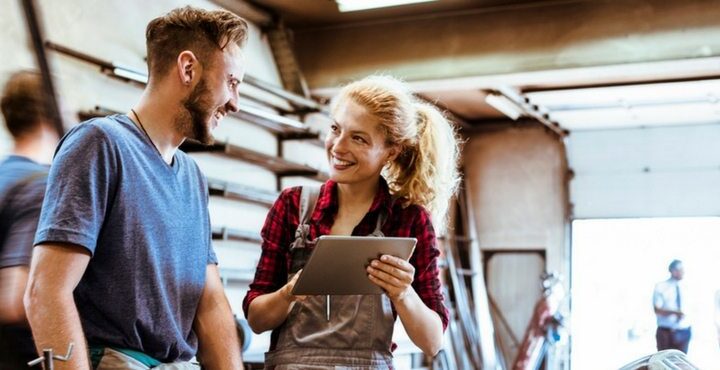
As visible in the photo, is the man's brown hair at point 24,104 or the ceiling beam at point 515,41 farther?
the ceiling beam at point 515,41

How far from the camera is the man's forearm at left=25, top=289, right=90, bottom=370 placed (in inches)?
71.4

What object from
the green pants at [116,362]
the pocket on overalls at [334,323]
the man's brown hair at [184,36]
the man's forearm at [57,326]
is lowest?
the green pants at [116,362]

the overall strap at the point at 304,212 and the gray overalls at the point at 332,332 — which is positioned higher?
the overall strap at the point at 304,212

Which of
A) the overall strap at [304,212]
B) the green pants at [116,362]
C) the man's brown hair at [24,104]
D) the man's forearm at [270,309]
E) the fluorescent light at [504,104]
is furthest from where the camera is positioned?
the fluorescent light at [504,104]

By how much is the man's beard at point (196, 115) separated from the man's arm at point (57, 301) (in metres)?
0.41

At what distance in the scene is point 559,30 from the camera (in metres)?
6.45

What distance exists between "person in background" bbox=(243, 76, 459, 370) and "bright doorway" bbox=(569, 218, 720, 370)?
7868mm

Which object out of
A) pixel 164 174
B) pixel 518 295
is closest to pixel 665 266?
pixel 518 295

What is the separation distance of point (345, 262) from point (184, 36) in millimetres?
674

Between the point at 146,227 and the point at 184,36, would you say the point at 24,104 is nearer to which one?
the point at 184,36

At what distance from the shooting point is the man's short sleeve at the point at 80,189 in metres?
1.86

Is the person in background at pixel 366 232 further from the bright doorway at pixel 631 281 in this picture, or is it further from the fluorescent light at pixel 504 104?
the bright doorway at pixel 631 281

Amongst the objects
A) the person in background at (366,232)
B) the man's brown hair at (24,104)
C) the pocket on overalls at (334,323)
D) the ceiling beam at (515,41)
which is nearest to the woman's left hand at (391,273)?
the person in background at (366,232)

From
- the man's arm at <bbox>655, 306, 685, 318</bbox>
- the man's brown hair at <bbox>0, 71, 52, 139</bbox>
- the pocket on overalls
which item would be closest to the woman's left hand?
the pocket on overalls
